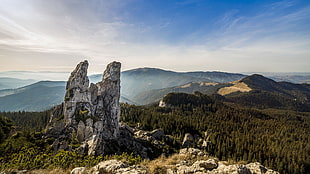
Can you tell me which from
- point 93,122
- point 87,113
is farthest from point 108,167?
point 87,113

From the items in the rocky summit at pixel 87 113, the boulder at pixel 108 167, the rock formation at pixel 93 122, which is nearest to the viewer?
the boulder at pixel 108 167

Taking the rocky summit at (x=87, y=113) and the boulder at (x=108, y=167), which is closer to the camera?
the boulder at (x=108, y=167)

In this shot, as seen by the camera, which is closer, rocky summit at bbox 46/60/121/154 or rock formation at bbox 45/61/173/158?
rocky summit at bbox 46/60/121/154

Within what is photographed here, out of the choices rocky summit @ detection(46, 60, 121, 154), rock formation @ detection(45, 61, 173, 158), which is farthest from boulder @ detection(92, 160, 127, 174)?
rocky summit @ detection(46, 60, 121, 154)

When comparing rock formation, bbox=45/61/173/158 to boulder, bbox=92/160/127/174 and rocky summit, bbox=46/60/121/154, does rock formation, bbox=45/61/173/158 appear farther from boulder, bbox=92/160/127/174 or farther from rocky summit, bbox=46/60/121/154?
boulder, bbox=92/160/127/174

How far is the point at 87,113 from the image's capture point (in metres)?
52.2

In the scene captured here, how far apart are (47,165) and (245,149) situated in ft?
304

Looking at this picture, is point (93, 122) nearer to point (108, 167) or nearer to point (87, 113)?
point (87, 113)

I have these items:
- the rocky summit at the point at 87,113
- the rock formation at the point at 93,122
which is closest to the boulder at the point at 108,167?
the rock formation at the point at 93,122

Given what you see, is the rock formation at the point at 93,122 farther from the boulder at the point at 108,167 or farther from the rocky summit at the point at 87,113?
the boulder at the point at 108,167

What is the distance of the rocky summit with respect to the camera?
4041 centimetres

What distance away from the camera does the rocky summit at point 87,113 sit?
40.4 meters

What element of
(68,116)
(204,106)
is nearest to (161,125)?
(68,116)

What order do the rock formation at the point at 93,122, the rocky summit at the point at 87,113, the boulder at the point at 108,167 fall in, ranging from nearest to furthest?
the boulder at the point at 108,167 < the rocky summit at the point at 87,113 < the rock formation at the point at 93,122
